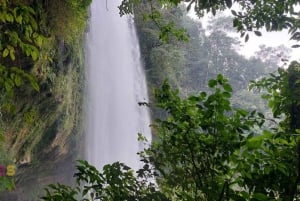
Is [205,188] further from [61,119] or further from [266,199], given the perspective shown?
[61,119]

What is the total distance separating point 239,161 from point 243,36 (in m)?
1.46

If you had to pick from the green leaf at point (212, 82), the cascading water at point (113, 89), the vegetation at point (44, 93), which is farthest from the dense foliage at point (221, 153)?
the cascading water at point (113, 89)

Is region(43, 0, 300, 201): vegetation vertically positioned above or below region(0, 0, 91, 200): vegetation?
below

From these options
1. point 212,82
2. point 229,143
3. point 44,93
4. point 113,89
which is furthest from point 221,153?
point 113,89

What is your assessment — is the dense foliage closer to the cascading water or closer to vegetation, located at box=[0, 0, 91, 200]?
vegetation, located at box=[0, 0, 91, 200]

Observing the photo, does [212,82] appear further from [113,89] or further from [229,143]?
[113,89]

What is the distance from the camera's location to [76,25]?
15.0 feet

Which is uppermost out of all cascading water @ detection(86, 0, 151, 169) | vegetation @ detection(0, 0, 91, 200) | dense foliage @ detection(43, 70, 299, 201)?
cascading water @ detection(86, 0, 151, 169)

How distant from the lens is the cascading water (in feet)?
36.0

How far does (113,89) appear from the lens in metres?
12.2

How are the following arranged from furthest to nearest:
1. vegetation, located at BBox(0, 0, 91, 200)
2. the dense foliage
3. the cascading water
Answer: the cascading water, vegetation, located at BBox(0, 0, 91, 200), the dense foliage

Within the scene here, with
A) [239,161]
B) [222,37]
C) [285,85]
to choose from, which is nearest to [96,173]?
[239,161]

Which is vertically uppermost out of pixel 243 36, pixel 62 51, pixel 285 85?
pixel 62 51

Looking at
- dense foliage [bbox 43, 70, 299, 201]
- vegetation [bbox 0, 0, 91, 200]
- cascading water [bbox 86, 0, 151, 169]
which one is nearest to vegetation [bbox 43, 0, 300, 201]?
dense foliage [bbox 43, 70, 299, 201]
